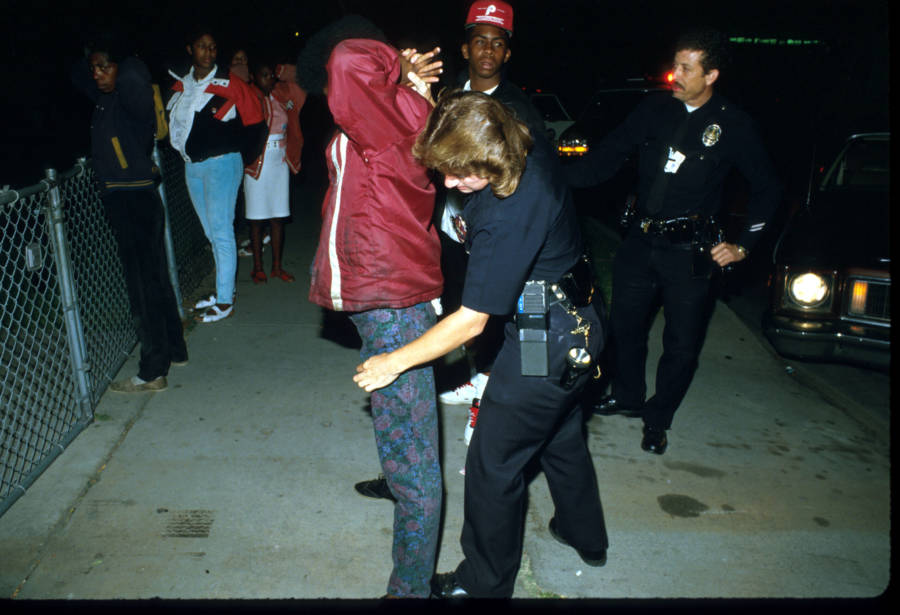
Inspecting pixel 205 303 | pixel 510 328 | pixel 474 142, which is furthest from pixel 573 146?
pixel 474 142

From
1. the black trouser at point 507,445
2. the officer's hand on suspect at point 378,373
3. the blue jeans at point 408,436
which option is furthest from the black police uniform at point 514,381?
the officer's hand on suspect at point 378,373

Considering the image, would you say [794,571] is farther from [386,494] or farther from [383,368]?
[383,368]

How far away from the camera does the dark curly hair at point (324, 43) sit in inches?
89.4

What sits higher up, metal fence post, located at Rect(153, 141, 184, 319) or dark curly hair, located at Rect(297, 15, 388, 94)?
dark curly hair, located at Rect(297, 15, 388, 94)

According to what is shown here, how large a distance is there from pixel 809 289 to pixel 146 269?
13.3 ft

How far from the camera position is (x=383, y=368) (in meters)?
2.21

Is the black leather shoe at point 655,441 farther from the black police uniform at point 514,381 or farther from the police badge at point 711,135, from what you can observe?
the police badge at point 711,135

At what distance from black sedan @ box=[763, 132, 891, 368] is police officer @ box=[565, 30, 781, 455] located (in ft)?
2.79

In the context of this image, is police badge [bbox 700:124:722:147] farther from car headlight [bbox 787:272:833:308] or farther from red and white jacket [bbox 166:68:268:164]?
red and white jacket [bbox 166:68:268:164]

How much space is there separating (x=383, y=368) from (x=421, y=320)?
0.99 feet

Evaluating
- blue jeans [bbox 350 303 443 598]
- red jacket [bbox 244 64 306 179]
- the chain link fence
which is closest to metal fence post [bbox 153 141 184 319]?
the chain link fence

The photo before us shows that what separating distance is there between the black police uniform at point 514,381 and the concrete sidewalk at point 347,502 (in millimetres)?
451

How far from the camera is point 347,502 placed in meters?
3.30

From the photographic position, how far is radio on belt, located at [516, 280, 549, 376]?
7.64 feet
